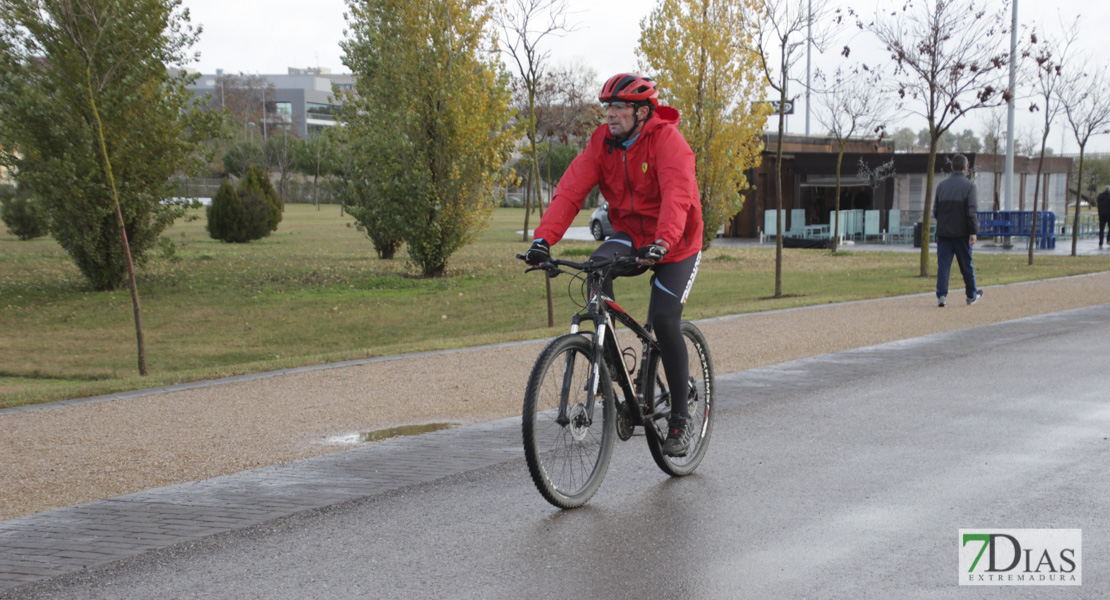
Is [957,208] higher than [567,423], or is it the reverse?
[957,208]

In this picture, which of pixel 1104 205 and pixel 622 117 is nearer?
pixel 622 117

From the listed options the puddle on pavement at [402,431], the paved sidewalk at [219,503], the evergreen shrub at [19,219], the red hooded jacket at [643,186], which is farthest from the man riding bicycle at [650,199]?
the evergreen shrub at [19,219]

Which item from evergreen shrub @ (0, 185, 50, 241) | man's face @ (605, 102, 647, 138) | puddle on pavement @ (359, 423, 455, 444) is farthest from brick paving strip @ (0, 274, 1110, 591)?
evergreen shrub @ (0, 185, 50, 241)

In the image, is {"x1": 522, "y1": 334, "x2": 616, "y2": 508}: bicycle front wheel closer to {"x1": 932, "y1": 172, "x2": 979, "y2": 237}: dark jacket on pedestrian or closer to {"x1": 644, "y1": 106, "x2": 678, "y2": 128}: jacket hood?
{"x1": 644, "y1": 106, "x2": 678, "y2": 128}: jacket hood

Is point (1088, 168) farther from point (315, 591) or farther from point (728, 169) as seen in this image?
point (315, 591)

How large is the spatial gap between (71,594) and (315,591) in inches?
35.1

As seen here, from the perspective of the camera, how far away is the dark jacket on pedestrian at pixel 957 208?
13438 mm

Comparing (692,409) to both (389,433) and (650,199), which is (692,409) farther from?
(389,433)

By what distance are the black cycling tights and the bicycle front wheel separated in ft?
1.37

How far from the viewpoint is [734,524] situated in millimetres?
4594

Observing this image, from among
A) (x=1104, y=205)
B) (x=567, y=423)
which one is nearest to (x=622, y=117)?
(x=567, y=423)

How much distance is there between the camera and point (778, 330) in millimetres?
11805

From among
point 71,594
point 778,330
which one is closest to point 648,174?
point 71,594

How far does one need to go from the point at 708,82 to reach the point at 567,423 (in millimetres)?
23986
